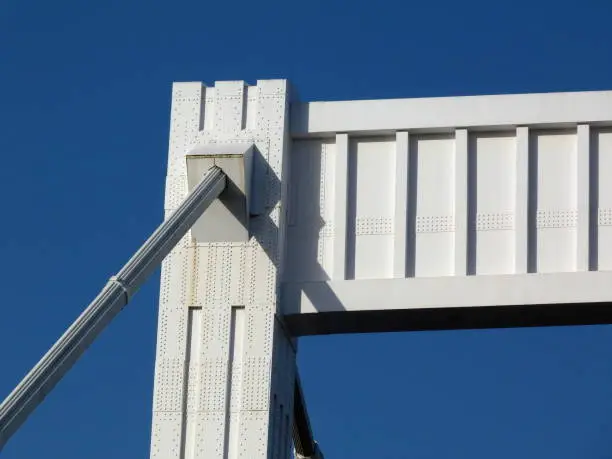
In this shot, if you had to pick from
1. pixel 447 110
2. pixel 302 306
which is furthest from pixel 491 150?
pixel 302 306

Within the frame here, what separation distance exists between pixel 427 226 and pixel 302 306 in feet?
5.52

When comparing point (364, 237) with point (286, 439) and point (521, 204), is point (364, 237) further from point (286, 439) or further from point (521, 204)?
point (286, 439)

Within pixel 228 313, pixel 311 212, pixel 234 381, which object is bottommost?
pixel 234 381

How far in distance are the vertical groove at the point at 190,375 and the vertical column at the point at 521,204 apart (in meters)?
3.62

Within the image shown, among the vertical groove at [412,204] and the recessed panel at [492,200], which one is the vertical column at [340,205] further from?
the recessed panel at [492,200]

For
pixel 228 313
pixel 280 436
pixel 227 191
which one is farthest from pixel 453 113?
pixel 280 436

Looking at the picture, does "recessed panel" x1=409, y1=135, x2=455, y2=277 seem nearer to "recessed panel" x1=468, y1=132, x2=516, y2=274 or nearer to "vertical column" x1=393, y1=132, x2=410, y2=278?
"vertical column" x1=393, y1=132, x2=410, y2=278

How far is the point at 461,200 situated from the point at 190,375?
3.62m

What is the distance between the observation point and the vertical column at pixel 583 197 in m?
22.8

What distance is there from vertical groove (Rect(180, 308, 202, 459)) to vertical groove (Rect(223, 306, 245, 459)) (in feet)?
1.19

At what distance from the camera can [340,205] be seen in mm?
23281

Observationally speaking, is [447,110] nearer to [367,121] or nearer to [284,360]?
[367,121]

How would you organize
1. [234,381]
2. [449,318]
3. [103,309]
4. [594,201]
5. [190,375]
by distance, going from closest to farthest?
[103,309] < [234,381] < [190,375] < [594,201] < [449,318]

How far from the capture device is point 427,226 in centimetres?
2317
